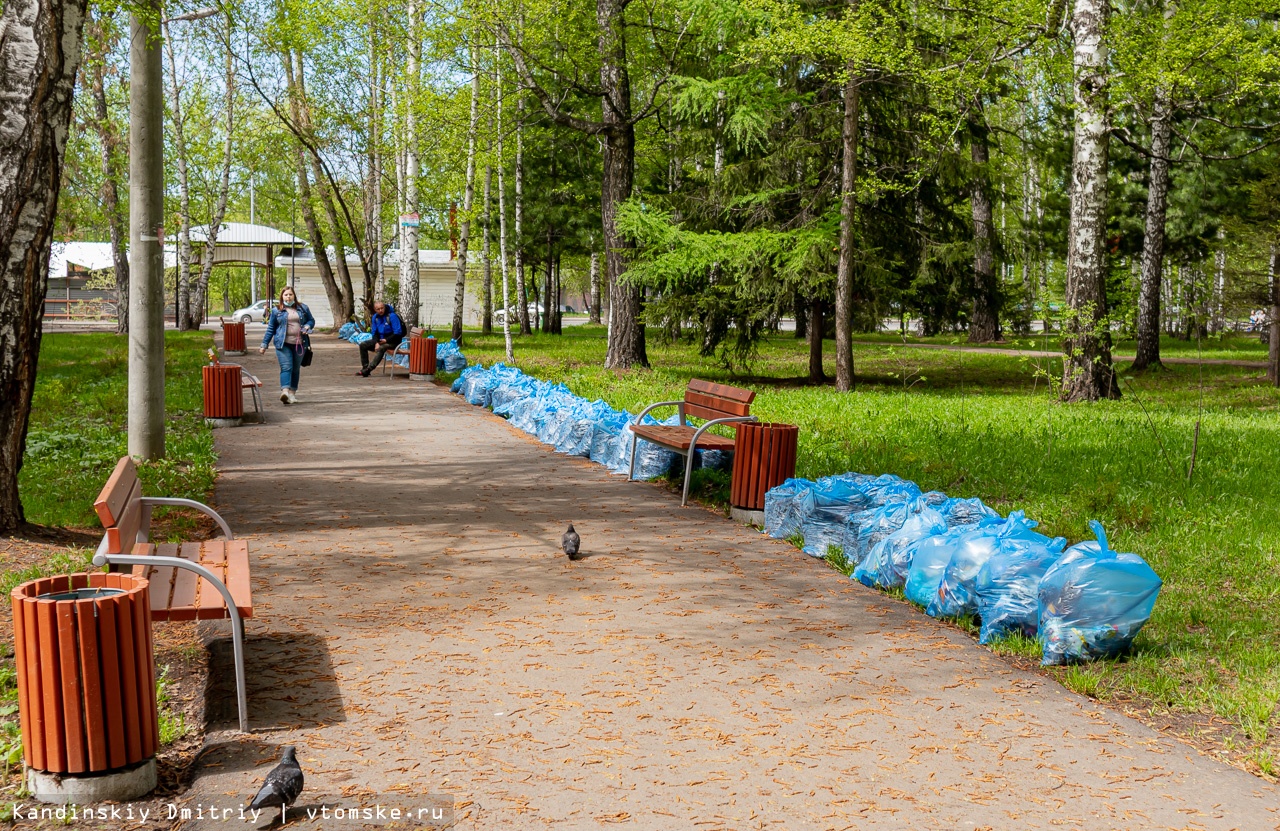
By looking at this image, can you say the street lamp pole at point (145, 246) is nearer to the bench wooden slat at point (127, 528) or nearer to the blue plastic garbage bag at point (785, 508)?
the bench wooden slat at point (127, 528)

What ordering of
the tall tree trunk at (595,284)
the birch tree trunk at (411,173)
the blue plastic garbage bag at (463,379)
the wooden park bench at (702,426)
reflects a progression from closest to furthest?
1. the wooden park bench at (702,426)
2. the blue plastic garbage bag at (463,379)
3. the birch tree trunk at (411,173)
4. the tall tree trunk at (595,284)

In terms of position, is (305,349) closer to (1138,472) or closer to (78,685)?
(1138,472)

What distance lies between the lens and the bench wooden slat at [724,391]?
9875mm

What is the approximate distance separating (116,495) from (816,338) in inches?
699

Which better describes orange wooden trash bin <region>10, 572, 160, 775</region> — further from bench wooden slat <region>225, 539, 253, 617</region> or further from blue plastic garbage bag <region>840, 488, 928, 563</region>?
blue plastic garbage bag <region>840, 488, 928, 563</region>

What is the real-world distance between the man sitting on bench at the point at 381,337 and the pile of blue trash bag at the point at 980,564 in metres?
14.9

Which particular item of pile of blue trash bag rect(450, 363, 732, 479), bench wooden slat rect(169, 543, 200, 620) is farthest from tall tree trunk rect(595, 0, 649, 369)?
bench wooden slat rect(169, 543, 200, 620)

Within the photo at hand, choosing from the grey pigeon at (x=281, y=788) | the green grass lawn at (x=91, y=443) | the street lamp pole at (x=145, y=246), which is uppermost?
the street lamp pole at (x=145, y=246)

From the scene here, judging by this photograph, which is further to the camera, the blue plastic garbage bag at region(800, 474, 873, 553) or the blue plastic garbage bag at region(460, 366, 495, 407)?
the blue plastic garbage bag at region(460, 366, 495, 407)

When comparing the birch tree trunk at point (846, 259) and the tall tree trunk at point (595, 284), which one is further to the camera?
the tall tree trunk at point (595, 284)

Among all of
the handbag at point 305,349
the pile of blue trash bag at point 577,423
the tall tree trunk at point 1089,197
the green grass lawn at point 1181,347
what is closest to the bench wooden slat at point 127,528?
the pile of blue trash bag at point 577,423

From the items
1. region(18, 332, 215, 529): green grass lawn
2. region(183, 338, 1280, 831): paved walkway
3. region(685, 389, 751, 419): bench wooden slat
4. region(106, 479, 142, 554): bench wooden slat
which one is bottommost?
region(183, 338, 1280, 831): paved walkway

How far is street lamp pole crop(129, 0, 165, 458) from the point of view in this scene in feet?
32.5

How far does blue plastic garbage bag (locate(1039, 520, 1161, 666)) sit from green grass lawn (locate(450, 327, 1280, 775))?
0.11 meters
